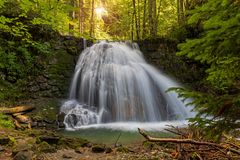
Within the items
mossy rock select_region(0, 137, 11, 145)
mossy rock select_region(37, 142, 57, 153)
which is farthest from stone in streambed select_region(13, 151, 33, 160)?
mossy rock select_region(0, 137, 11, 145)

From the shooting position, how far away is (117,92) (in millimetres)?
11898

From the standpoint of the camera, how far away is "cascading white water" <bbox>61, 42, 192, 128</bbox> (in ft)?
35.8

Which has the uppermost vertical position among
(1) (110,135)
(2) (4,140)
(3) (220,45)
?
(3) (220,45)

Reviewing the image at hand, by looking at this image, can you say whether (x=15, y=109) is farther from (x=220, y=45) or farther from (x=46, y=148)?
(x=220, y=45)

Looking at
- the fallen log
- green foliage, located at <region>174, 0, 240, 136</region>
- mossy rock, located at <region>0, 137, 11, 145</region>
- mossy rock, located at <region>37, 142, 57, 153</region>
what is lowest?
mossy rock, located at <region>37, 142, 57, 153</region>

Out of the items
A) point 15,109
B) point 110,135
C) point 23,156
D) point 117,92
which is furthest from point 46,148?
point 117,92

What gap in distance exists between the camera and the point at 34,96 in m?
11.6

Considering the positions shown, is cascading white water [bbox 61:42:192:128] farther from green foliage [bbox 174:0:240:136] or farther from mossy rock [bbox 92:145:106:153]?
green foliage [bbox 174:0:240:136]

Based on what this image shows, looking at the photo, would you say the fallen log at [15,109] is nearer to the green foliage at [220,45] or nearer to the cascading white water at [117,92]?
the cascading white water at [117,92]

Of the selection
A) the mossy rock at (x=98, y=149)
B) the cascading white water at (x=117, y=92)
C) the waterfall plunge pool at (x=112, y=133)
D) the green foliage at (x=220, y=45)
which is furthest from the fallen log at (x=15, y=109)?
the green foliage at (x=220, y=45)

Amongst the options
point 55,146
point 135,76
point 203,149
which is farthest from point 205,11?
point 135,76

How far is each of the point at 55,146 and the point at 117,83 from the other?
6.93 metres

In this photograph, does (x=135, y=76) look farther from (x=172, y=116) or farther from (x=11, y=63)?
(x=11, y=63)

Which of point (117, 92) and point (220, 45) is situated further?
point (117, 92)
